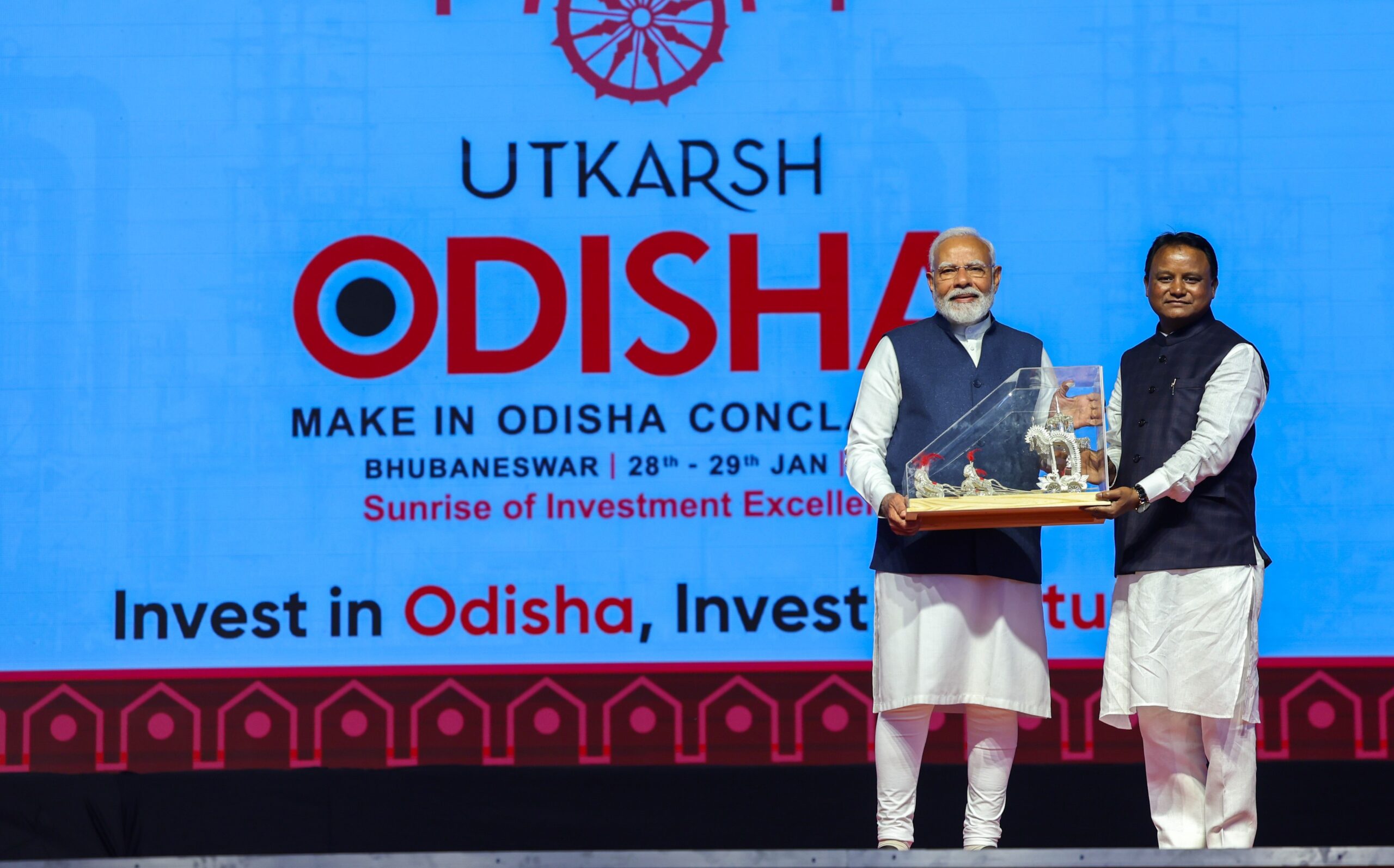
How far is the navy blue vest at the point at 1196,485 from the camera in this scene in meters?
2.79

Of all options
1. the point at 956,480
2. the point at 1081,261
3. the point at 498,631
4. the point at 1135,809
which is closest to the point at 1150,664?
the point at 956,480

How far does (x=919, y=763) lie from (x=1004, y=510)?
0.57m

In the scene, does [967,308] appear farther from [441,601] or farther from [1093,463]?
[441,601]

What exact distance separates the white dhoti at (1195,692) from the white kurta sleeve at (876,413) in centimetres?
56

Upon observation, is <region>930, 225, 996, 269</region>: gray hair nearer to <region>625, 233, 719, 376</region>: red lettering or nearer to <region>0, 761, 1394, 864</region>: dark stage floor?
<region>625, 233, 719, 376</region>: red lettering

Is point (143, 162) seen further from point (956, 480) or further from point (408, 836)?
point (956, 480)

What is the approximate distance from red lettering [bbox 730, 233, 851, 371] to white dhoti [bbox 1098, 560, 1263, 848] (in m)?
1.13

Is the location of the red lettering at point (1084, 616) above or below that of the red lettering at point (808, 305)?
below

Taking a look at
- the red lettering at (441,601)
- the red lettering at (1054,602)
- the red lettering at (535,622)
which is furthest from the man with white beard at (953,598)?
the red lettering at (441,601)

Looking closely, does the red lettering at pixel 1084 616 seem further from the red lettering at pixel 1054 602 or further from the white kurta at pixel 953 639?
the white kurta at pixel 953 639

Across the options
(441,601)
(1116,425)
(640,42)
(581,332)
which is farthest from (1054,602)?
(640,42)

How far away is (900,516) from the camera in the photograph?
272 cm

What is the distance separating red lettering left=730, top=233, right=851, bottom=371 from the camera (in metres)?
3.75

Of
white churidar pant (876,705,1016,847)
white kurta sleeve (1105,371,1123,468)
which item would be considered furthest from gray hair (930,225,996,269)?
white churidar pant (876,705,1016,847)
